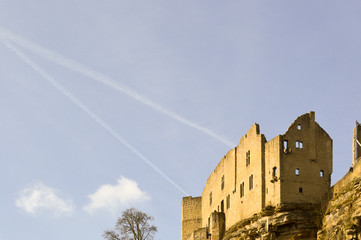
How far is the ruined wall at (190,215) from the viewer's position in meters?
87.2

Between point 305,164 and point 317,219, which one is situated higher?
point 305,164

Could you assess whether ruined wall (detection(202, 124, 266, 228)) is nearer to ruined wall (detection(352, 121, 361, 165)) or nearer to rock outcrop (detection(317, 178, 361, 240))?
rock outcrop (detection(317, 178, 361, 240))

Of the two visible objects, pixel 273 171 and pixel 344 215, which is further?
pixel 273 171

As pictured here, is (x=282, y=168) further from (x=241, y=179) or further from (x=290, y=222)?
(x=241, y=179)

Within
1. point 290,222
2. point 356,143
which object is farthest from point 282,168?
point 356,143

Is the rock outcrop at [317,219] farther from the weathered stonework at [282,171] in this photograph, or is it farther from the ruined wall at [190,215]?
the ruined wall at [190,215]

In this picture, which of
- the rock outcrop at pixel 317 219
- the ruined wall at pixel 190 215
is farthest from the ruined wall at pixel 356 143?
the ruined wall at pixel 190 215

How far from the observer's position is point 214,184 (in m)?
80.7

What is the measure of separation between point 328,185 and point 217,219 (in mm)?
12945

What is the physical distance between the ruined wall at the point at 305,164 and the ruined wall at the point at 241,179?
8.34 feet

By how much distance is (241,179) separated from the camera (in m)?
71.6

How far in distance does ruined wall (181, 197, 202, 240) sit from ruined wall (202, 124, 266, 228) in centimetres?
654

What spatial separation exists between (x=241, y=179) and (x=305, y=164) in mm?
7734

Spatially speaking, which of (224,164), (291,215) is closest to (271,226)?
(291,215)
